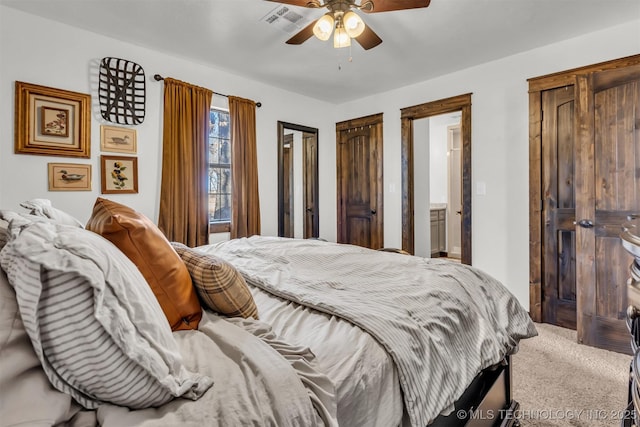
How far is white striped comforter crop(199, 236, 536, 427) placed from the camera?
999 millimetres

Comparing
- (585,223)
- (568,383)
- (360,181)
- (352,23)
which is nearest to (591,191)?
(585,223)

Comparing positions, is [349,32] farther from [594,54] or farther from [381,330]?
[594,54]

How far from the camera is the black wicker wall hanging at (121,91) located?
287 centimetres

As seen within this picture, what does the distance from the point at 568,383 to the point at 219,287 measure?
7.57 feet

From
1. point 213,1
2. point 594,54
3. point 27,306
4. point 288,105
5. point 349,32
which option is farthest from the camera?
point 288,105

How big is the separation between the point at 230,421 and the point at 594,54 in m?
3.86

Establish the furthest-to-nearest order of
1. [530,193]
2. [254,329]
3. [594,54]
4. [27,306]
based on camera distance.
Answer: [530,193], [594,54], [254,329], [27,306]

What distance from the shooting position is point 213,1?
7.80ft

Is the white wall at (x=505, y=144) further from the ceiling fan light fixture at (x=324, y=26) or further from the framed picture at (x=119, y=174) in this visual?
the framed picture at (x=119, y=174)

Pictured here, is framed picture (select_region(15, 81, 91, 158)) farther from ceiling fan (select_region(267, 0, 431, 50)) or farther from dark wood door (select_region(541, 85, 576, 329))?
dark wood door (select_region(541, 85, 576, 329))

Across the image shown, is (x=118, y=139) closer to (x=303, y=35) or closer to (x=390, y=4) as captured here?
(x=303, y=35)

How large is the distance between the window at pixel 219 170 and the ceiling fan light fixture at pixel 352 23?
2063 mm

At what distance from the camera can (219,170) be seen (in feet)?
12.5

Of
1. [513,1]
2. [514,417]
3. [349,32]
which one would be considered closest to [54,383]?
[514,417]
